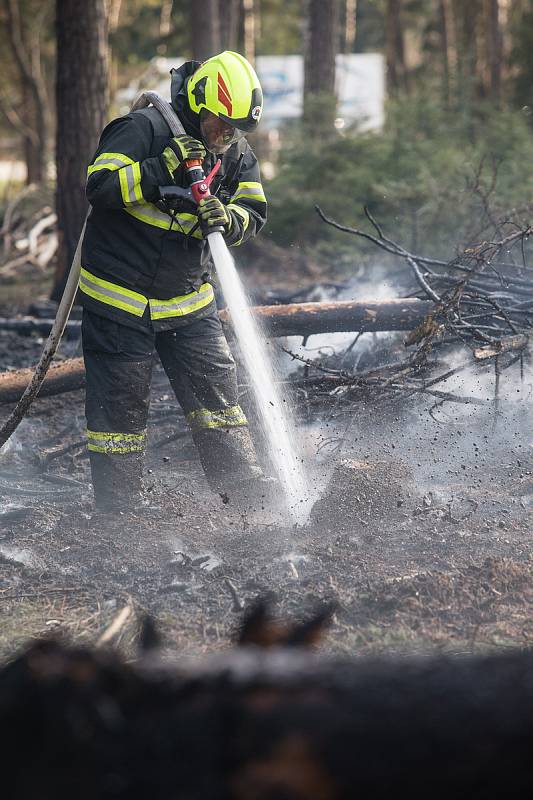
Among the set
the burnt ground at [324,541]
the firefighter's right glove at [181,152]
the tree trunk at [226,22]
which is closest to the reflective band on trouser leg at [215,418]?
the burnt ground at [324,541]

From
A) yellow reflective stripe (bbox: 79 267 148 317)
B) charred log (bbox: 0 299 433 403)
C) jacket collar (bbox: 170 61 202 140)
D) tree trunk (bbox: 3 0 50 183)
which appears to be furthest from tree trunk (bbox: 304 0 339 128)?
yellow reflective stripe (bbox: 79 267 148 317)

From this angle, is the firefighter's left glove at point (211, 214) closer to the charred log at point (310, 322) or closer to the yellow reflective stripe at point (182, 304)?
the yellow reflective stripe at point (182, 304)

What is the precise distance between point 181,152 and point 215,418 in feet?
4.54

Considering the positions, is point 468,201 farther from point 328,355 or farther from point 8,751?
point 8,751

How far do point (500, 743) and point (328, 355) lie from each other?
507 centimetres

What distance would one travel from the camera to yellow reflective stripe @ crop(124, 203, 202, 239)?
4.30 metres

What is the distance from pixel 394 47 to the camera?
2733 centimetres

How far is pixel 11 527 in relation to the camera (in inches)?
182

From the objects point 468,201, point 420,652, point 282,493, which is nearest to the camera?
point 420,652

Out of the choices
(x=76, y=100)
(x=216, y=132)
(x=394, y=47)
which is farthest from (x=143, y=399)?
(x=394, y=47)

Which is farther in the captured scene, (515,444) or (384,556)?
(515,444)

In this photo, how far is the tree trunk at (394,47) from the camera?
1065 inches

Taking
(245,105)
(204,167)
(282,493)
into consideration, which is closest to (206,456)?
(282,493)

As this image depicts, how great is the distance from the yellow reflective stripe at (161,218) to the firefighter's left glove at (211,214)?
156 millimetres
